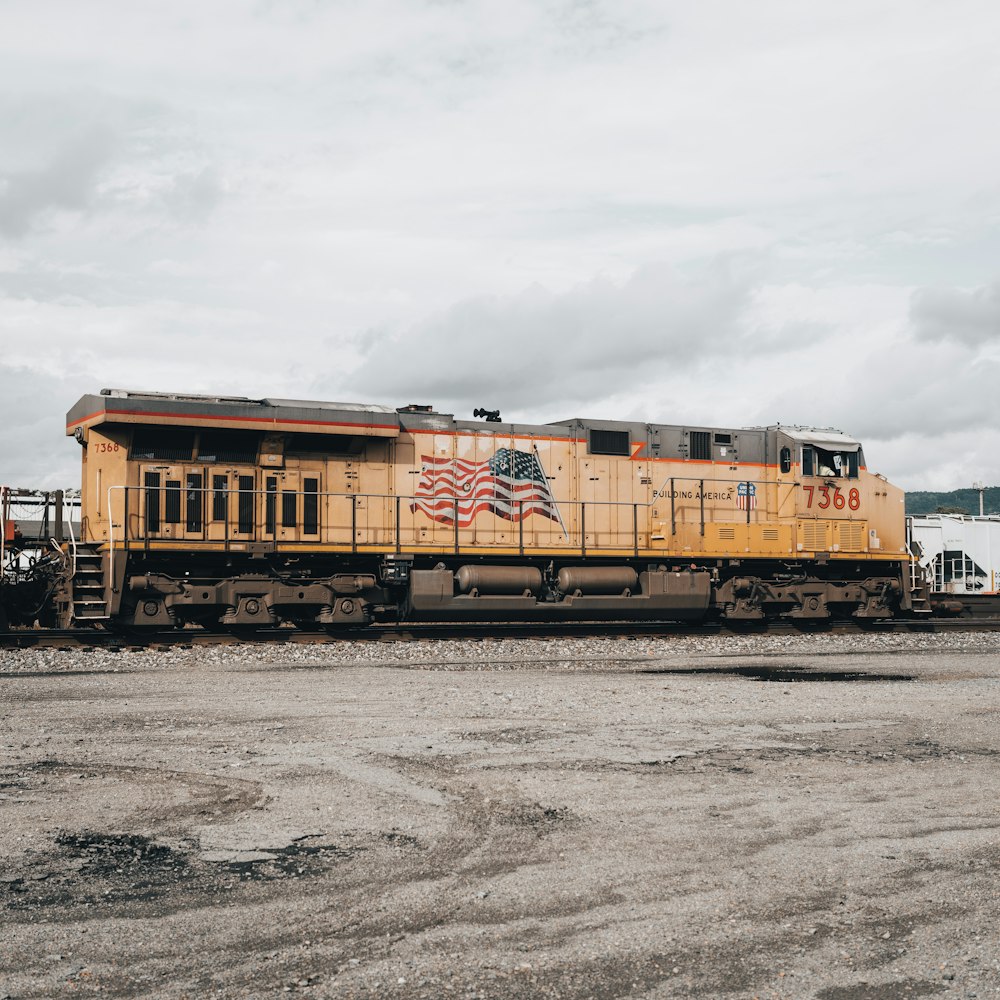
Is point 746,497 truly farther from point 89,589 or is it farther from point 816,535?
point 89,589

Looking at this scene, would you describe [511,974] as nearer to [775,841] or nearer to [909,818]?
[775,841]

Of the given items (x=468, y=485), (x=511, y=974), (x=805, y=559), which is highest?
(x=468, y=485)

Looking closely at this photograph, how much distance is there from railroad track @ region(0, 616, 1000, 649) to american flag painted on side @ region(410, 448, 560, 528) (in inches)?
82.6

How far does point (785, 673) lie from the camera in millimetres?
14148

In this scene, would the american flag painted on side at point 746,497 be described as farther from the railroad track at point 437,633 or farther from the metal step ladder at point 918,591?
the metal step ladder at point 918,591

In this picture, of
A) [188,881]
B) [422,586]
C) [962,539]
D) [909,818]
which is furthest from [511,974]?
[962,539]

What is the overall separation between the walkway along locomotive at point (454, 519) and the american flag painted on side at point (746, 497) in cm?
3

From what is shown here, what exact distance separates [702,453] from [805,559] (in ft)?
9.47

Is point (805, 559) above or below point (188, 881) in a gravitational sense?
above

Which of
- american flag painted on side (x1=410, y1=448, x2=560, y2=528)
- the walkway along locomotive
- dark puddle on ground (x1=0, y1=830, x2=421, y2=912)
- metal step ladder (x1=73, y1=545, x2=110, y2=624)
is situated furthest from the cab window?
dark puddle on ground (x1=0, y1=830, x2=421, y2=912)

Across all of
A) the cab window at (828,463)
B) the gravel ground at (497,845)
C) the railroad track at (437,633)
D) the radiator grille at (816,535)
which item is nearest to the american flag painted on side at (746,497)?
the radiator grille at (816,535)

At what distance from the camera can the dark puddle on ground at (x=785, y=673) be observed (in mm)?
13547

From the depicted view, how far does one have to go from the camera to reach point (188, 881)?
17.0 feet

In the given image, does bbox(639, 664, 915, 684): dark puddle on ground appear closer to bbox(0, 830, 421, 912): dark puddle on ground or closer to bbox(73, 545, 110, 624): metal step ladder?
bbox(73, 545, 110, 624): metal step ladder
